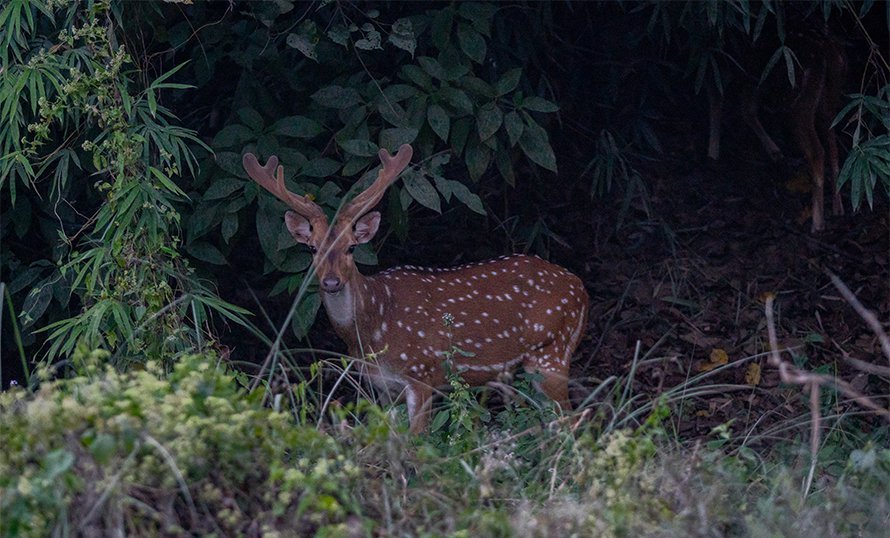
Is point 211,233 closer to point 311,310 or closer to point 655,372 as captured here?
point 311,310

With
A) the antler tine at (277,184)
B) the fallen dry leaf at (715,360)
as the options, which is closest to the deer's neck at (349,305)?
the antler tine at (277,184)

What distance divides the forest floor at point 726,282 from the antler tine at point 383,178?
1.87 metres

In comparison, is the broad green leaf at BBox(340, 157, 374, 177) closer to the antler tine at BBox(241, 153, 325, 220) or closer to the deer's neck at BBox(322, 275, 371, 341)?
the antler tine at BBox(241, 153, 325, 220)

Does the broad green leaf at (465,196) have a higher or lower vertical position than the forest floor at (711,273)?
higher

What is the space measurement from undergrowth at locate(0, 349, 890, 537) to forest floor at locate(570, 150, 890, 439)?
116 inches

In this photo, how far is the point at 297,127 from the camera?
623 centimetres

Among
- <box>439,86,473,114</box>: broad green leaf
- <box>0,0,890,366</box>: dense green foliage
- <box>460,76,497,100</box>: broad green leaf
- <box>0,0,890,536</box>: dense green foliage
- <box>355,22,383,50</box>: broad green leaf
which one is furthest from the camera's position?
<box>460,76,497,100</box>: broad green leaf

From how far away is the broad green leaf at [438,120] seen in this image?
6.11m

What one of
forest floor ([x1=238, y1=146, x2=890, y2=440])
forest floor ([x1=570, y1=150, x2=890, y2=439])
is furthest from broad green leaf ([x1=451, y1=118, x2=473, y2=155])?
forest floor ([x1=570, y1=150, x2=890, y2=439])

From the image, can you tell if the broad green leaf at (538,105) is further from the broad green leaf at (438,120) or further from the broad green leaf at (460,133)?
the broad green leaf at (438,120)

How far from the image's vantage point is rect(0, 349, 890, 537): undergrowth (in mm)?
3393

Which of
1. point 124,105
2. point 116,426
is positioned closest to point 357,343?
point 124,105

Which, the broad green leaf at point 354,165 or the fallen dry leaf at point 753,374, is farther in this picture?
the fallen dry leaf at point 753,374

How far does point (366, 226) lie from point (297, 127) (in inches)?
23.6
